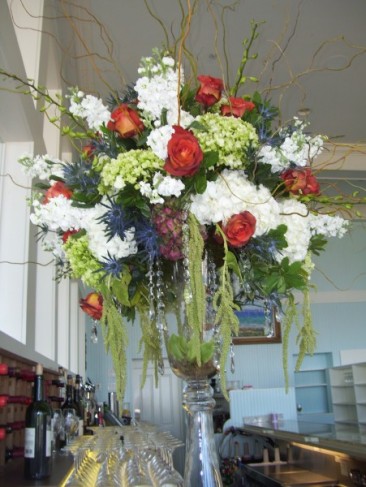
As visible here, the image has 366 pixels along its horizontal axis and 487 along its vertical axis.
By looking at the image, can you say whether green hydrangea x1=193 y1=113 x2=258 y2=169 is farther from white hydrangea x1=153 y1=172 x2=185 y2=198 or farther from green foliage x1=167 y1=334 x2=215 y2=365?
green foliage x1=167 y1=334 x2=215 y2=365

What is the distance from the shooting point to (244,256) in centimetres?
103

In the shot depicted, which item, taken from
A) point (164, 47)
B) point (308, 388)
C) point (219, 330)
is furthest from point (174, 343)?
point (308, 388)

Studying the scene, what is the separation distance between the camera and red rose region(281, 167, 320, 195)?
1.06 m

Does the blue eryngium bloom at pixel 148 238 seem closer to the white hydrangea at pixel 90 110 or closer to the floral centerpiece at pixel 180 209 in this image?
the floral centerpiece at pixel 180 209

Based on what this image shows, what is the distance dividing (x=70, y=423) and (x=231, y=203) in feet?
6.74

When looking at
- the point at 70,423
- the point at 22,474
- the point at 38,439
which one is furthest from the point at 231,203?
the point at 70,423

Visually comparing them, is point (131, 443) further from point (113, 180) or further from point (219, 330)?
point (113, 180)

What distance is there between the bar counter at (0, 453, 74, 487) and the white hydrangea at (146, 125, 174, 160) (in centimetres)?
85

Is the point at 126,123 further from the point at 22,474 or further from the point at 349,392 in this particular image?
the point at 349,392

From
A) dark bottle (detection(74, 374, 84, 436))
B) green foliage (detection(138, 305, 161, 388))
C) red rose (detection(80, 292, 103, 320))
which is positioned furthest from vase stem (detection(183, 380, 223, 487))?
dark bottle (detection(74, 374, 84, 436))

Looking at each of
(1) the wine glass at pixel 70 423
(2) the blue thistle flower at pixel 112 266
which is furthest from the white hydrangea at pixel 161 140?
(1) the wine glass at pixel 70 423

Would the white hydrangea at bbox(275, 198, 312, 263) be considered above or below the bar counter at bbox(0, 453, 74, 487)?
above

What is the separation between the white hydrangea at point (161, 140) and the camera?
94 cm

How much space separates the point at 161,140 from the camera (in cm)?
95
